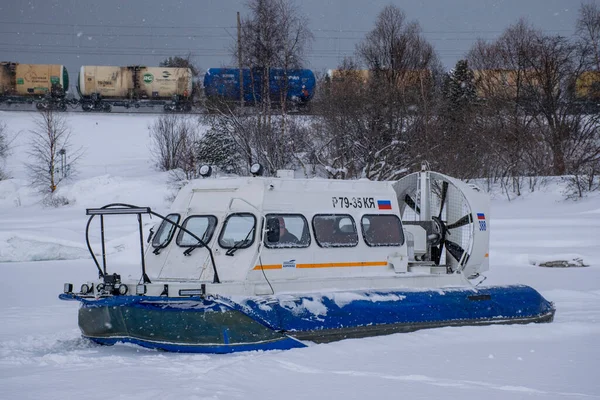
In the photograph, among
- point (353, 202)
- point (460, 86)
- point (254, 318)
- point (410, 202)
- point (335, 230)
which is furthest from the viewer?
point (460, 86)

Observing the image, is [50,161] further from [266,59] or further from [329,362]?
[329,362]

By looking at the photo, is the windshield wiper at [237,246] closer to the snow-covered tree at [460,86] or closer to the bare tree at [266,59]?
the bare tree at [266,59]

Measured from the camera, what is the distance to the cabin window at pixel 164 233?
10.2 meters

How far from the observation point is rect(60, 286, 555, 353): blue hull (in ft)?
28.2

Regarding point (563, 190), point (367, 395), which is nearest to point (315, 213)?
point (367, 395)

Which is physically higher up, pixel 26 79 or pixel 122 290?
pixel 26 79

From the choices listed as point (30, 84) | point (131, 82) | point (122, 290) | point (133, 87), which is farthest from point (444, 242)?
point (30, 84)

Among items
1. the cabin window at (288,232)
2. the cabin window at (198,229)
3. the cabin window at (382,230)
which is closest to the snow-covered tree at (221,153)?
the cabin window at (382,230)

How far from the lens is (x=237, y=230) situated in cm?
972

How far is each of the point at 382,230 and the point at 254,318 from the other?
A: 2831mm

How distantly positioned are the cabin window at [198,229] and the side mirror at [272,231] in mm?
735

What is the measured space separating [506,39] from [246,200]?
36.5 metres

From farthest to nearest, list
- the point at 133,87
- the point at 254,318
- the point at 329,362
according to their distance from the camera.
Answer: the point at 133,87 < the point at 254,318 < the point at 329,362

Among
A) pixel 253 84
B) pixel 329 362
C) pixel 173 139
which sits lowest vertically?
pixel 329 362
